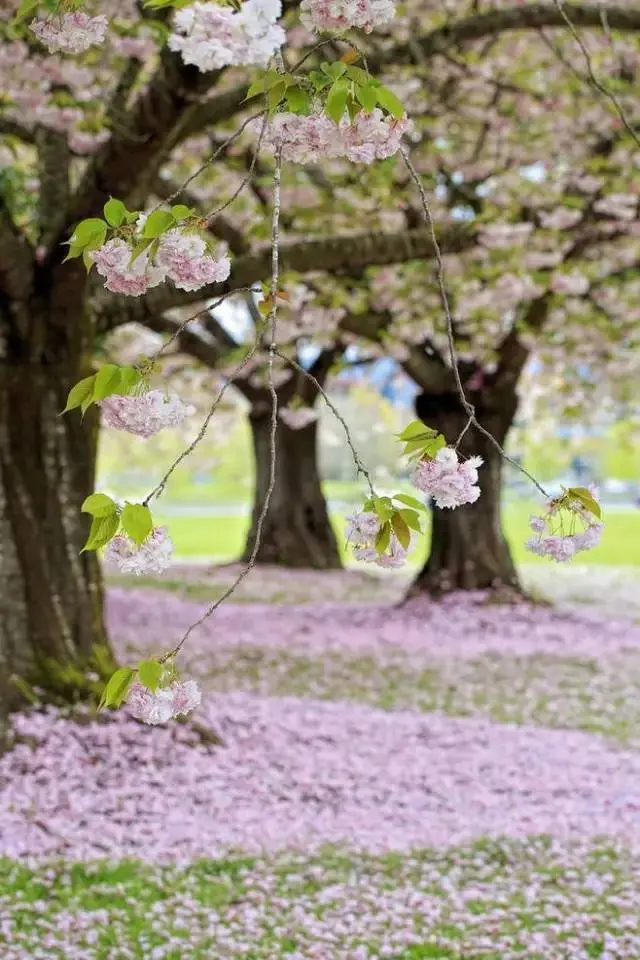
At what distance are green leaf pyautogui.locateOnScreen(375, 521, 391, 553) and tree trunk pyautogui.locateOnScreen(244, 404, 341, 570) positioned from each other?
16.0 m

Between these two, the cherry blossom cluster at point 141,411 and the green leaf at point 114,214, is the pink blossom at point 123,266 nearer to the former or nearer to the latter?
the green leaf at point 114,214

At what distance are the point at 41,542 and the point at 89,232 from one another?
4.42 metres

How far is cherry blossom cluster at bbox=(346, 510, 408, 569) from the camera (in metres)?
2.72

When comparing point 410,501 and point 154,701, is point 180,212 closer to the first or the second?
point 410,501

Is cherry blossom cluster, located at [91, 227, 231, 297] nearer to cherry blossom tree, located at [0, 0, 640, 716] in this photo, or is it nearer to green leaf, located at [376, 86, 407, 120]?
cherry blossom tree, located at [0, 0, 640, 716]

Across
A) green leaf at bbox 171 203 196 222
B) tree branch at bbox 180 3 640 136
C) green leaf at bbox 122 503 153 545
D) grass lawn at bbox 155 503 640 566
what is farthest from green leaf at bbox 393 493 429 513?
grass lawn at bbox 155 503 640 566

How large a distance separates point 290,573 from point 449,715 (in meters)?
9.43

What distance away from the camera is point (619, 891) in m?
5.04

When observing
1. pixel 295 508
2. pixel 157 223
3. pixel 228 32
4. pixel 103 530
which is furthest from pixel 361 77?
pixel 295 508

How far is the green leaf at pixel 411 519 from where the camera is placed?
268 centimetres

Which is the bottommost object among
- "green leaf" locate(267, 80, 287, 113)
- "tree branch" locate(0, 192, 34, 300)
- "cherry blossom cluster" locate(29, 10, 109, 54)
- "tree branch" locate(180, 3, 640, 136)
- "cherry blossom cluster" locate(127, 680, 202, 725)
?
"cherry blossom cluster" locate(127, 680, 202, 725)

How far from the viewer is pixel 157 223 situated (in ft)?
8.50

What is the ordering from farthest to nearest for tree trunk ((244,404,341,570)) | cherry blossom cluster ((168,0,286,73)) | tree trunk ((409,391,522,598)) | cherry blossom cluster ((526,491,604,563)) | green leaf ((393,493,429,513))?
tree trunk ((244,404,341,570)), tree trunk ((409,391,522,598)), cherry blossom cluster ((526,491,604,563)), green leaf ((393,493,429,513)), cherry blossom cluster ((168,0,286,73))

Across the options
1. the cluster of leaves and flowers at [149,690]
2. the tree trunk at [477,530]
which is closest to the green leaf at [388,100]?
the cluster of leaves and flowers at [149,690]
